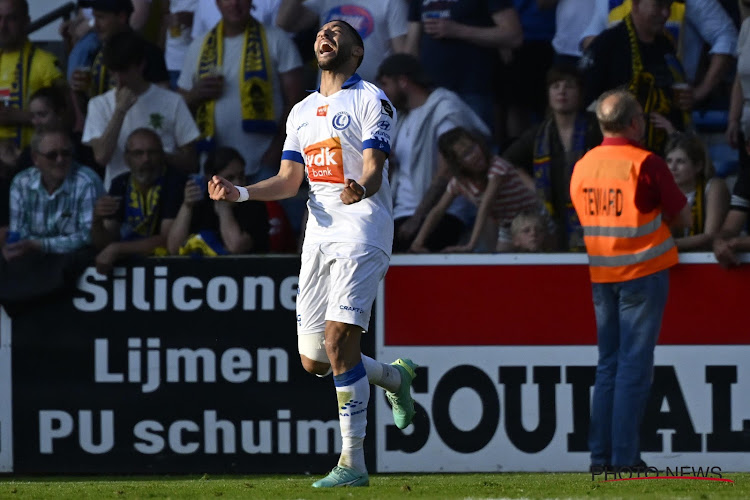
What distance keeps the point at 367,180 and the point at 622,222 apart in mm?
1878

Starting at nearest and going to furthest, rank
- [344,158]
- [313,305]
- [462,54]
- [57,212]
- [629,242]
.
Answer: [344,158] < [313,305] < [629,242] < [57,212] < [462,54]

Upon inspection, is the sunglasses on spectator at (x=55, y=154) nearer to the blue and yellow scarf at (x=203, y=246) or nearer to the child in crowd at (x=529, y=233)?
the blue and yellow scarf at (x=203, y=246)

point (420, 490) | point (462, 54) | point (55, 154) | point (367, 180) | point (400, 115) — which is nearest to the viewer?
point (367, 180)

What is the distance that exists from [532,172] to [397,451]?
84.3 inches

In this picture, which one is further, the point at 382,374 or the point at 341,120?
the point at 382,374

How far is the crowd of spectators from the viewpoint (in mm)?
8805

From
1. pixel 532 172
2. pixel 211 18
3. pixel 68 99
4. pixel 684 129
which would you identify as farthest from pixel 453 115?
pixel 68 99

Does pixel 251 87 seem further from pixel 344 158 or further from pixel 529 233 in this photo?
pixel 344 158

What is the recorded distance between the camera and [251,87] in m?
9.75

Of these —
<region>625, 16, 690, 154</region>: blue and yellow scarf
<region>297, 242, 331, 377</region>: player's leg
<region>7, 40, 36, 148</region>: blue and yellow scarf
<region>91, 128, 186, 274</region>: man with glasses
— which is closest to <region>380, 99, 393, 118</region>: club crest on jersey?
<region>297, 242, 331, 377</region>: player's leg

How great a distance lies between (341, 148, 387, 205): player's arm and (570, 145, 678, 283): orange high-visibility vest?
1.64 meters

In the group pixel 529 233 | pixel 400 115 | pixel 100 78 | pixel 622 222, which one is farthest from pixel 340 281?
pixel 100 78

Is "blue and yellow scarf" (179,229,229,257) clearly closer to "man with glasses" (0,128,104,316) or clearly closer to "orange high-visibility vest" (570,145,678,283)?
"man with glasses" (0,128,104,316)

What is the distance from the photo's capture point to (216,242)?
28.7 ft
